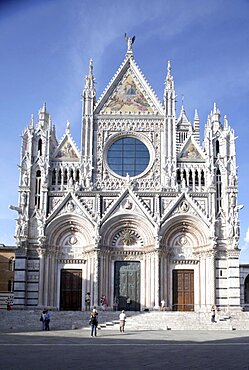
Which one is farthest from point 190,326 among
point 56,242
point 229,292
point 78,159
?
point 78,159

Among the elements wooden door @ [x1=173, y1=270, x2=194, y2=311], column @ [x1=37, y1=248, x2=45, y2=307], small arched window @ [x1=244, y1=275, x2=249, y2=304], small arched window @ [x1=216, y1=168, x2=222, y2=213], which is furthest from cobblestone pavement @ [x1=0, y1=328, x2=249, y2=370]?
small arched window @ [x1=244, y1=275, x2=249, y2=304]

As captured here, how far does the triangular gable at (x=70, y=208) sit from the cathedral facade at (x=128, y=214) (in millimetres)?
73

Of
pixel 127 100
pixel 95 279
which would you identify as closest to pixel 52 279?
pixel 95 279

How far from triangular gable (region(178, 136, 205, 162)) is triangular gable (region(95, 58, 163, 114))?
3.32 metres

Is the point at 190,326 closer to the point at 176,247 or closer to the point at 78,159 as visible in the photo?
the point at 176,247

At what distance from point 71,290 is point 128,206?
7.28 m

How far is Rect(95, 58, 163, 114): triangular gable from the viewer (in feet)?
139

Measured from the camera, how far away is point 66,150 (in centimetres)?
4144

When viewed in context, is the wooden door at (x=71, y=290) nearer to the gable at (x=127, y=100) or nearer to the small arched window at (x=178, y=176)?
the small arched window at (x=178, y=176)

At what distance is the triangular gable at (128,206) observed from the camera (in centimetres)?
3938

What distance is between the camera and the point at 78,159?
41.0m

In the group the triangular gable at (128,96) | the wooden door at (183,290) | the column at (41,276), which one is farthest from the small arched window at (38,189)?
the wooden door at (183,290)

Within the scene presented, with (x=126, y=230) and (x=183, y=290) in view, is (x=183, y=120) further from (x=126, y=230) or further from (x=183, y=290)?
(x=183, y=290)

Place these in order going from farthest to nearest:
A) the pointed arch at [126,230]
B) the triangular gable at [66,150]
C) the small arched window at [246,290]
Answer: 1. the small arched window at [246,290]
2. the triangular gable at [66,150]
3. the pointed arch at [126,230]
